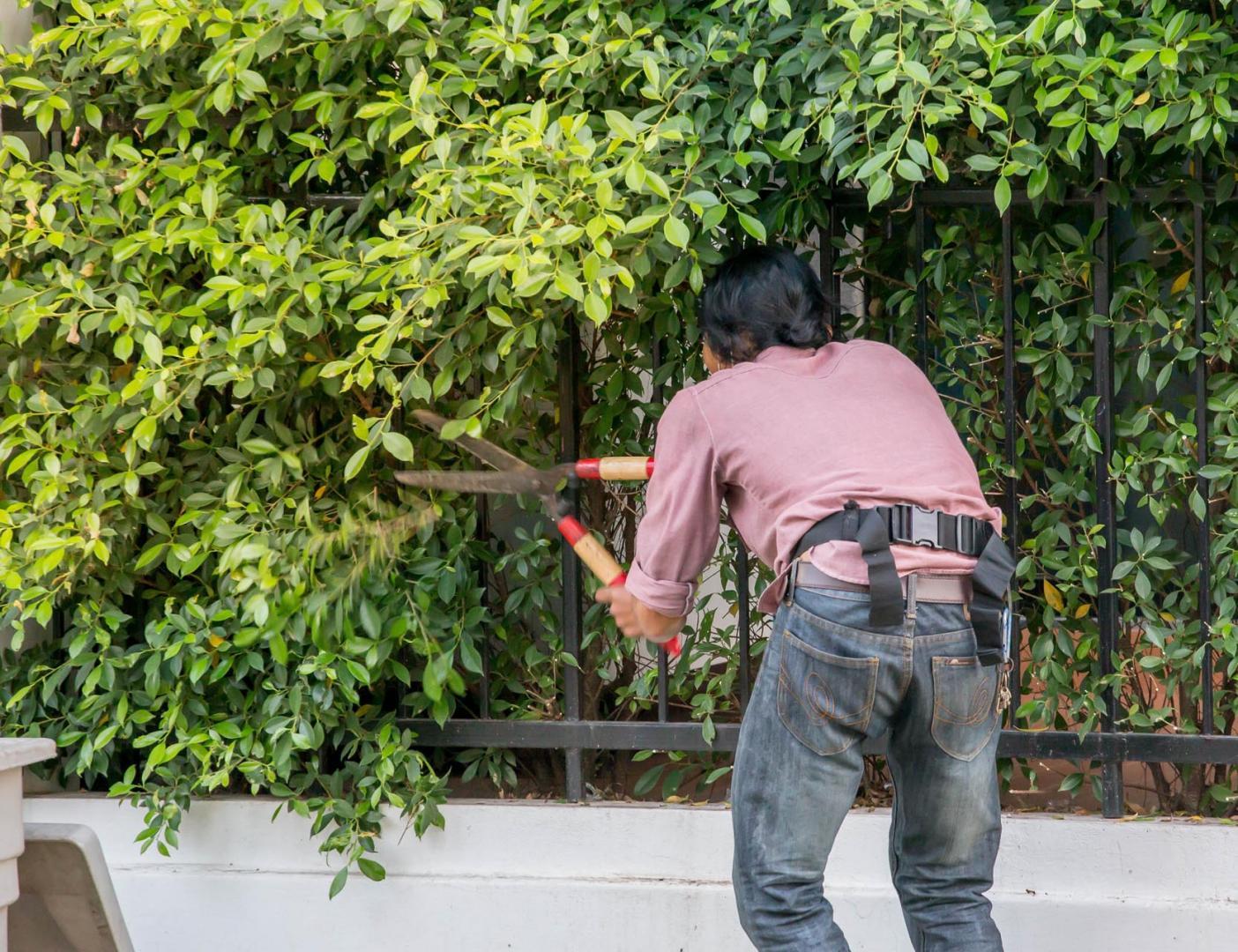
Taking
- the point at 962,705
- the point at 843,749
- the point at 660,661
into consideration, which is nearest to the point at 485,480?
the point at 660,661

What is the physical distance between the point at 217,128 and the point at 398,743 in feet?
5.75

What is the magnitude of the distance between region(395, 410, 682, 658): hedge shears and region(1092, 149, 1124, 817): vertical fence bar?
1.11 metres

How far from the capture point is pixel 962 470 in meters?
2.78

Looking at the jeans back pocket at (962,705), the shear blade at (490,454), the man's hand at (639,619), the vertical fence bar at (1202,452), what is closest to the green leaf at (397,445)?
the shear blade at (490,454)

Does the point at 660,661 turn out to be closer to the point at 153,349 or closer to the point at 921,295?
the point at 921,295

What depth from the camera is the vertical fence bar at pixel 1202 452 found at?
3465 mm

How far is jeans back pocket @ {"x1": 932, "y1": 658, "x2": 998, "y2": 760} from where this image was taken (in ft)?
8.66

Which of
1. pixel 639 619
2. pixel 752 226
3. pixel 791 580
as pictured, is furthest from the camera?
pixel 752 226

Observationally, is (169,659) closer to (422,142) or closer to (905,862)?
(422,142)

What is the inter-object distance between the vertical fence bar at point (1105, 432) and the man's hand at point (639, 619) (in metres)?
1.26

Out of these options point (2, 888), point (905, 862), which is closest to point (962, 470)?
point (905, 862)

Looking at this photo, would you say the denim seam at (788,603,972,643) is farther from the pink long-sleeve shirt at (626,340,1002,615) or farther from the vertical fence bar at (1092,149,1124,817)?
the vertical fence bar at (1092,149,1124,817)

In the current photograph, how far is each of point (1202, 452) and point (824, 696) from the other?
1.47 meters

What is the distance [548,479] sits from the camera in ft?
11.3
